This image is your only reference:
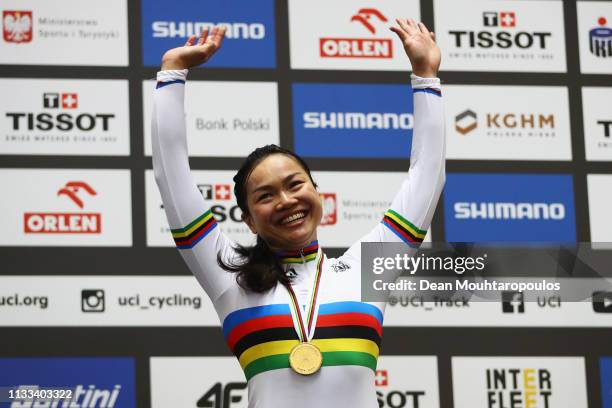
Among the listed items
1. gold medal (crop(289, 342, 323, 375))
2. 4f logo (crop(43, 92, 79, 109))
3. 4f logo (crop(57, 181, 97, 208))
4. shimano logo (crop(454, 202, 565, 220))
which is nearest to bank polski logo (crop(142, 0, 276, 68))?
4f logo (crop(43, 92, 79, 109))

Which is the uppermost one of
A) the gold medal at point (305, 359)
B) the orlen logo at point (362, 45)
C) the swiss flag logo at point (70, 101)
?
the orlen logo at point (362, 45)

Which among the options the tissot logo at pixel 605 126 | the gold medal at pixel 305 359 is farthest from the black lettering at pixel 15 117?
the tissot logo at pixel 605 126

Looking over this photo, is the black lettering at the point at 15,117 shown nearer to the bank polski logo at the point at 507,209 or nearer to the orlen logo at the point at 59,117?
the orlen logo at the point at 59,117

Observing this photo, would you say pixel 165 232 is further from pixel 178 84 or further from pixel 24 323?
pixel 178 84

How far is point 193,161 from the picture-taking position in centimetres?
432

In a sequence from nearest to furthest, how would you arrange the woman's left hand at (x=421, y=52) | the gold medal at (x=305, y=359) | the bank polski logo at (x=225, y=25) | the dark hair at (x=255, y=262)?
1. the gold medal at (x=305, y=359)
2. the dark hair at (x=255, y=262)
3. the woman's left hand at (x=421, y=52)
4. the bank polski logo at (x=225, y=25)

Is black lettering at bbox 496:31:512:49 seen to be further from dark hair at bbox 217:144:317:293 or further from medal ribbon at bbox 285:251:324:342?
medal ribbon at bbox 285:251:324:342

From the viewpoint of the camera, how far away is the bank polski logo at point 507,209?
14.6ft

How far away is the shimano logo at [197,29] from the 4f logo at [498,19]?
1024mm

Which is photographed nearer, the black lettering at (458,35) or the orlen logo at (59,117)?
the orlen logo at (59,117)

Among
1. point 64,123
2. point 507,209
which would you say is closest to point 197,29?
point 64,123

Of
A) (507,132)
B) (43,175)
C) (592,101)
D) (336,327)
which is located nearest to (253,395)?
(336,327)

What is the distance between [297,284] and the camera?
2.45 meters

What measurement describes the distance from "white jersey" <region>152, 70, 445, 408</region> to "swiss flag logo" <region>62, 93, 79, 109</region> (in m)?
1.94
